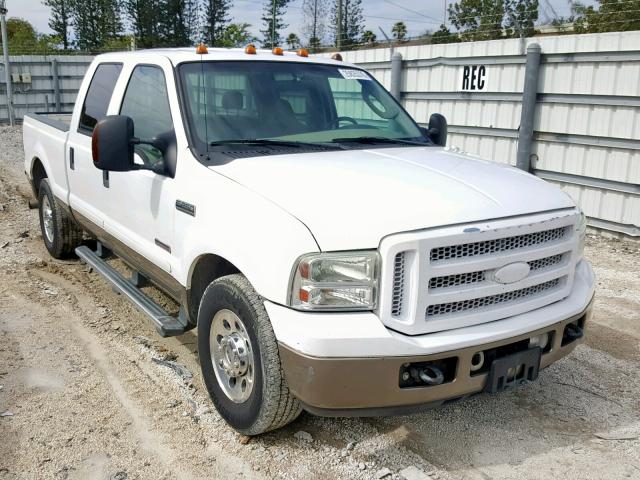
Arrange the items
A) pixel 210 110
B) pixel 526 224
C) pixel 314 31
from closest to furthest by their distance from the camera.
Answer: pixel 526 224
pixel 210 110
pixel 314 31

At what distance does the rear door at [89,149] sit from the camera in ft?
16.3

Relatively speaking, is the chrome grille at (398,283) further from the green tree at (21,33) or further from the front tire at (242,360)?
the green tree at (21,33)

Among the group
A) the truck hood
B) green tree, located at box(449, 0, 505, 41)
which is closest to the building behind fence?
the truck hood

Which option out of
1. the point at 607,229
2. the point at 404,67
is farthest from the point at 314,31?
the point at 607,229

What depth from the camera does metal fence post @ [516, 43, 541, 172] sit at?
8570 millimetres

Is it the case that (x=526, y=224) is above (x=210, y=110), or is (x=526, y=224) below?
below

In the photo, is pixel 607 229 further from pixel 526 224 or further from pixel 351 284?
pixel 351 284

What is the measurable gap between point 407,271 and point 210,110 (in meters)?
1.77

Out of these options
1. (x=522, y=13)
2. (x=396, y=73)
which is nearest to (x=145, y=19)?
(x=522, y=13)

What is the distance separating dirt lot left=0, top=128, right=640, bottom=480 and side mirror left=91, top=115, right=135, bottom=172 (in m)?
1.37

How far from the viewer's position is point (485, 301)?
3.06 m

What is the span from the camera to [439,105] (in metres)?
10.4

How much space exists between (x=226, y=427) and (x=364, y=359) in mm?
1172

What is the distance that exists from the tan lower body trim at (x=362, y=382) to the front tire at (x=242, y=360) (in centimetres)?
14
